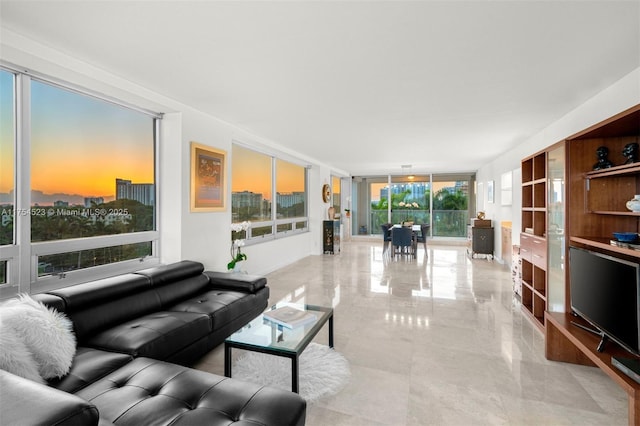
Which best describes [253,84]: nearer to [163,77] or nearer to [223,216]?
[163,77]

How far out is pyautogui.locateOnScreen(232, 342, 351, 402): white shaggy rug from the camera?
7.09 ft

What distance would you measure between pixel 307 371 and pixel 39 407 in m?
1.70

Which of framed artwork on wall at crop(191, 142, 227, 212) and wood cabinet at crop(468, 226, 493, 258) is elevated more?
framed artwork on wall at crop(191, 142, 227, 212)

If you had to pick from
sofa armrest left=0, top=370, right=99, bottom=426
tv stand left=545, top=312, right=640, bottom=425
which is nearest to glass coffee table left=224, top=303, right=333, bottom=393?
sofa armrest left=0, top=370, right=99, bottom=426

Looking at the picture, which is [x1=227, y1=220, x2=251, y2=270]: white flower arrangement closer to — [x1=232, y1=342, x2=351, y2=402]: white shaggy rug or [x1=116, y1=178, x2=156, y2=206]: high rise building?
[x1=116, y1=178, x2=156, y2=206]: high rise building

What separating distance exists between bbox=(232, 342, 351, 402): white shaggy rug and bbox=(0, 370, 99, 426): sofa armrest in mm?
1388

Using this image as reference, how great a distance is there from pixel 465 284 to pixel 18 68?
5.90 meters

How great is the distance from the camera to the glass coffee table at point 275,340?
1.95m

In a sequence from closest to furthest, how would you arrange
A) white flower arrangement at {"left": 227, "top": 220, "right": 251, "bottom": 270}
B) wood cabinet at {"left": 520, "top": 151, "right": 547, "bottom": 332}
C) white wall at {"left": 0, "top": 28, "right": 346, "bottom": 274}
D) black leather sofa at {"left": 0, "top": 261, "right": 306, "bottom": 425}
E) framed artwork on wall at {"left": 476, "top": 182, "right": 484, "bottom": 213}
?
1. black leather sofa at {"left": 0, "top": 261, "right": 306, "bottom": 425}
2. white wall at {"left": 0, "top": 28, "right": 346, "bottom": 274}
3. wood cabinet at {"left": 520, "top": 151, "right": 547, "bottom": 332}
4. white flower arrangement at {"left": 227, "top": 220, "right": 251, "bottom": 270}
5. framed artwork on wall at {"left": 476, "top": 182, "right": 484, "bottom": 213}

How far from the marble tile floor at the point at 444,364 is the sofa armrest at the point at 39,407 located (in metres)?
1.27

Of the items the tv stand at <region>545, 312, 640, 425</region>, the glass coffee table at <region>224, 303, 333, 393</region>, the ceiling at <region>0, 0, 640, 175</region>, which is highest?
the ceiling at <region>0, 0, 640, 175</region>

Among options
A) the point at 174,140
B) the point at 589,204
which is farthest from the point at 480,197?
the point at 174,140

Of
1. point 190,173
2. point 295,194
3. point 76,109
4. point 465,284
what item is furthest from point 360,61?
point 295,194

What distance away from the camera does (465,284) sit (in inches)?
198
